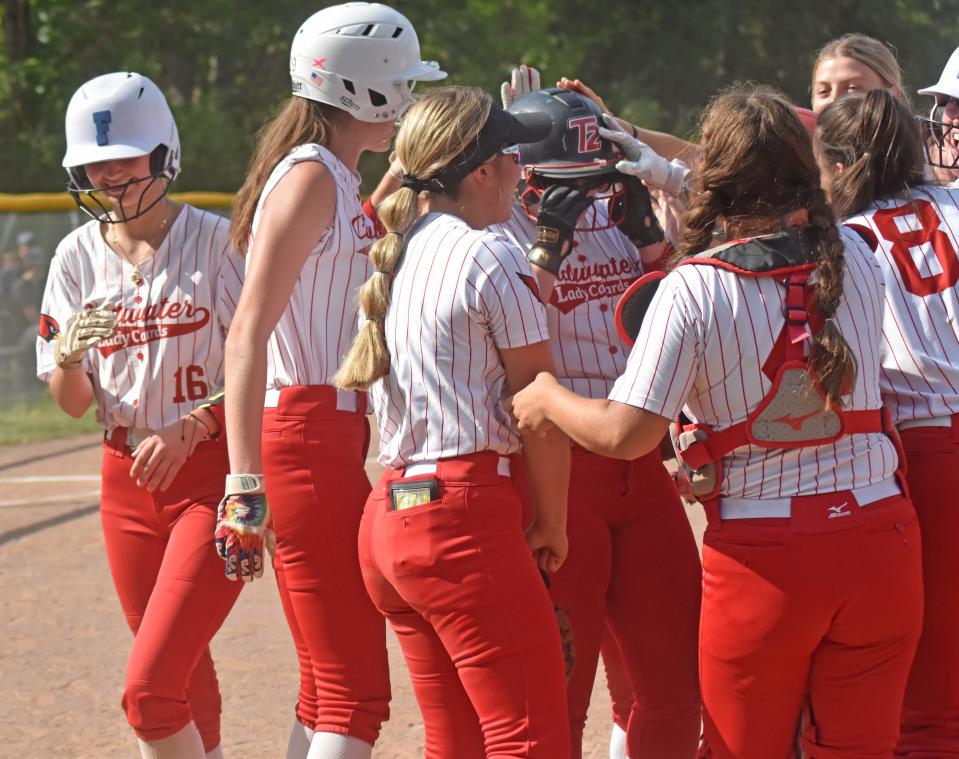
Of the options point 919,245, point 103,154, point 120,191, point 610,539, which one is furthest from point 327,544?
point 919,245

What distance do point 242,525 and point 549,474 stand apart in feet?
2.62

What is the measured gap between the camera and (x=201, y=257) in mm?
4258

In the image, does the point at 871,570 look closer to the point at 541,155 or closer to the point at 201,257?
the point at 541,155

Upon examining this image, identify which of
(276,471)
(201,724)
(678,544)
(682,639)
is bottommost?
(201,724)

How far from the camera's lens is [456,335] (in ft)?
10.3

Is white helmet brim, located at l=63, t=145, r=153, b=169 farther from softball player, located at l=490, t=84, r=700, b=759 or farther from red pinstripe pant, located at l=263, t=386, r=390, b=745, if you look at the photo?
softball player, located at l=490, t=84, r=700, b=759

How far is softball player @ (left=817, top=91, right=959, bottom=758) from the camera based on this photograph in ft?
11.4

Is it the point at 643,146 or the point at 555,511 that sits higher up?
the point at 643,146

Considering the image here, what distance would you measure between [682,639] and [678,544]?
0.25 metres

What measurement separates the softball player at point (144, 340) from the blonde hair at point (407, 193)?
99 cm

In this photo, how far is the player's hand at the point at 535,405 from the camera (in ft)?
10.2

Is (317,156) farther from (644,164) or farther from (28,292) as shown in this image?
(28,292)

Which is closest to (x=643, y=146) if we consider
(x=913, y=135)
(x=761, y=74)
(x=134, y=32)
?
(x=913, y=135)

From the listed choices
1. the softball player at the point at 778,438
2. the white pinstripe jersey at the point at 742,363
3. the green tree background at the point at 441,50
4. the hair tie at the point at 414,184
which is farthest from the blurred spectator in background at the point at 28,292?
the white pinstripe jersey at the point at 742,363
